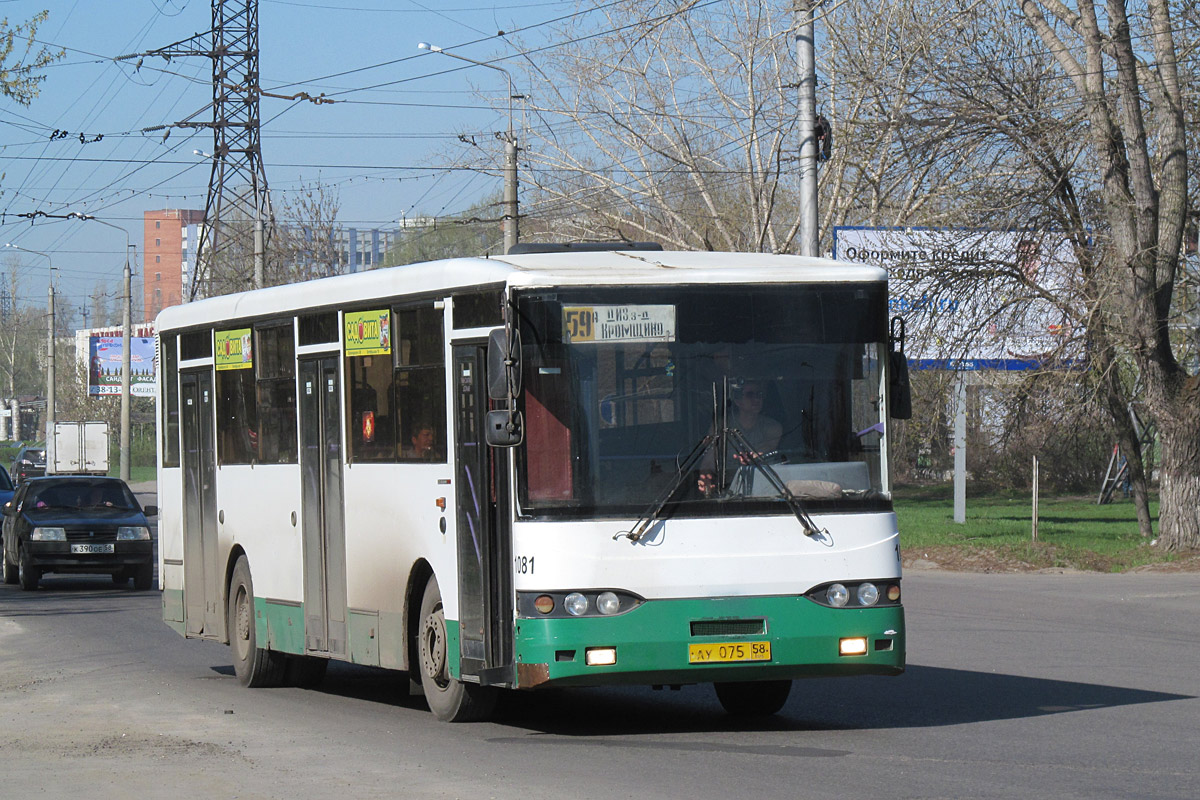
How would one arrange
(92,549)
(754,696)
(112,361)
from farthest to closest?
1. (112,361)
2. (92,549)
3. (754,696)

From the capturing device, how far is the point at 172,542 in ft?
50.7

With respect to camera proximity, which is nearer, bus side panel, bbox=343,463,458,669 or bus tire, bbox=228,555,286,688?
bus side panel, bbox=343,463,458,669

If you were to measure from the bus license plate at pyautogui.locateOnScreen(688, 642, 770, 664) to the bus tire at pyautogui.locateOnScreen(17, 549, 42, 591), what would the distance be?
58.9 ft

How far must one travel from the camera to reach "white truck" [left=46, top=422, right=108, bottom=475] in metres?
66.8

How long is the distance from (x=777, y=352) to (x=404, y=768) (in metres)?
3.11

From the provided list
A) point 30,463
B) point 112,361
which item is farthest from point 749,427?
point 112,361

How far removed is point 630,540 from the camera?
9.41m

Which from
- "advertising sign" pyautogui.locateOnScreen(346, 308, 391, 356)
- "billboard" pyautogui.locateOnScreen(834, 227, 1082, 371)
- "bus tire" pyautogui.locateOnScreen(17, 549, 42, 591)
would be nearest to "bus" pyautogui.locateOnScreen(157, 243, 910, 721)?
"advertising sign" pyautogui.locateOnScreen(346, 308, 391, 356)

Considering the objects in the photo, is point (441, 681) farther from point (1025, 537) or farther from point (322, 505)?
point (1025, 537)

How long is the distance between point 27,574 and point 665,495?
18.1 metres

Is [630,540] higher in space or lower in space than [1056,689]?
higher

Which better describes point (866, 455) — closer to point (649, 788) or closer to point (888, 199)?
point (649, 788)

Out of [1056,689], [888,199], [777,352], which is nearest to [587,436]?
[777,352]

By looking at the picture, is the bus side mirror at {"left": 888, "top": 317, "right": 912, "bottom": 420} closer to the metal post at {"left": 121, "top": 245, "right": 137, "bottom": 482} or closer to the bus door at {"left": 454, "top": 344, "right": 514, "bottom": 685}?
the bus door at {"left": 454, "top": 344, "right": 514, "bottom": 685}
